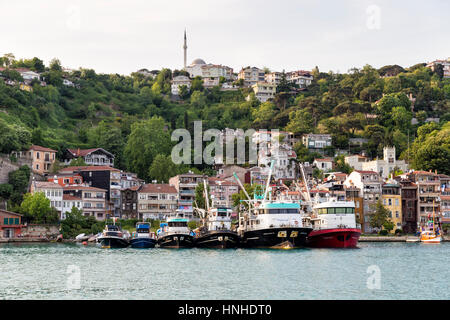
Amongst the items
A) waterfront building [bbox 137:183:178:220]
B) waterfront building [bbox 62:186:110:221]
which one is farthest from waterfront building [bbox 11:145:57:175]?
waterfront building [bbox 137:183:178:220]

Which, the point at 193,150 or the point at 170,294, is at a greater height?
the point at 193,150

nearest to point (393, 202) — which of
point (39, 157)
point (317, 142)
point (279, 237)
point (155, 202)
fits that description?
point (317, 142)

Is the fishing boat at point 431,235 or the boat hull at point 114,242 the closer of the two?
the boat hull at point 114,242

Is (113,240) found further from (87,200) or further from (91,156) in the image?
(91,156)

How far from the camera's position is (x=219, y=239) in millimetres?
64375

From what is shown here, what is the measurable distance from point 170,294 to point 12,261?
2201 centimetres

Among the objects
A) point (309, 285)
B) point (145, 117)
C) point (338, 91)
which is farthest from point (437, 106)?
point (309, 285)

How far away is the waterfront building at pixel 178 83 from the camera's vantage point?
568ft

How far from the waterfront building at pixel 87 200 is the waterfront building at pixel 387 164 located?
46756mm

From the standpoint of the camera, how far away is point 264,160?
4370 inches

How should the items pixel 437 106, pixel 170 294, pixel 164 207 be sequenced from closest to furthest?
pixel 170 294
pixel 164 207
pixel 437 106

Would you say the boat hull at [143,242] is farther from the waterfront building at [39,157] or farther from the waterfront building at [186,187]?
the waterfront building at [39,157]

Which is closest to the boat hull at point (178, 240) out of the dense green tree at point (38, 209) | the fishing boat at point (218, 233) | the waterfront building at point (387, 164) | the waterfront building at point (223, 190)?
the fishing boat at point (218, 233)

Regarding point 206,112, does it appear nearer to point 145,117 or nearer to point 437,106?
point 145,117
